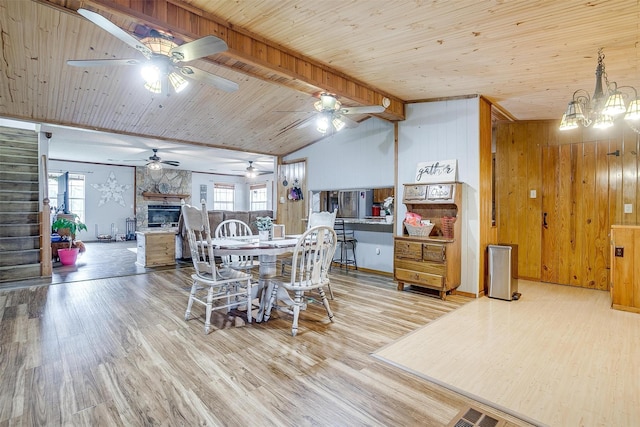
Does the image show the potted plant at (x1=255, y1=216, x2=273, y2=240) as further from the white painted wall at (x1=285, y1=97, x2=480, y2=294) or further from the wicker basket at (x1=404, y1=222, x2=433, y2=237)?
the white painted wall at (x1=285, y1=97, x2=480, y2=294)

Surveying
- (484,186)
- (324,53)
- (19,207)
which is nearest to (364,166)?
(484,186)

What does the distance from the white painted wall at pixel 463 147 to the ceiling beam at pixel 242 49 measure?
61cm

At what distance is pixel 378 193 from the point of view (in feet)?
19.2

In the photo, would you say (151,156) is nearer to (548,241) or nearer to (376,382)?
(376,382)

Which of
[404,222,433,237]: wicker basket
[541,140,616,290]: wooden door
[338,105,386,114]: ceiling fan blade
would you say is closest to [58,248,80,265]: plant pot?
[338,105,386,114]: ceiling fan blade

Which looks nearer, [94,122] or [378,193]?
[94,122]

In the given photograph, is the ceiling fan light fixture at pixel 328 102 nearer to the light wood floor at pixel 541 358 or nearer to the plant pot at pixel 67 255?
the light wood floor at pixel 541 358

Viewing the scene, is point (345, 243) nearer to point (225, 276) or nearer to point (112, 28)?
point (225, 276)

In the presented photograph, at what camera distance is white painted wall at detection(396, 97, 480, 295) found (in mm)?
4094

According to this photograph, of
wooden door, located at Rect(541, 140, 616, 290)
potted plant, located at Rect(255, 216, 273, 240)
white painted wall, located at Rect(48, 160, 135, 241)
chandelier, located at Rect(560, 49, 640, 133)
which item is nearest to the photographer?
chandelier, located at Rect(560, 49, 640, 133)

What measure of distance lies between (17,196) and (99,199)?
5.07 metres

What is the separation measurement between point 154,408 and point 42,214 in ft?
16.3

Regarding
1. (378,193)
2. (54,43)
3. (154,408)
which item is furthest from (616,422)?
(54,43)

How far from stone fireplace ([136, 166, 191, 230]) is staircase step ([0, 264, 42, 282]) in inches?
232
